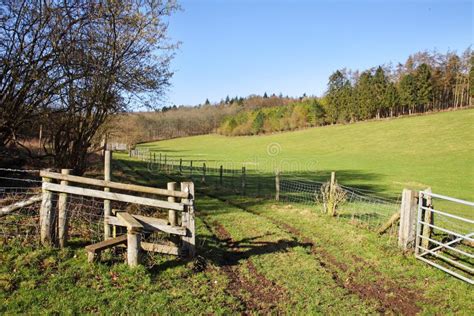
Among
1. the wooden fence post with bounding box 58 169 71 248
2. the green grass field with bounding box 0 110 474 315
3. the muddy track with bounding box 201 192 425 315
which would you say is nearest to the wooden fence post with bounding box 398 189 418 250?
the green grass field with bounding box 0 110 474 315

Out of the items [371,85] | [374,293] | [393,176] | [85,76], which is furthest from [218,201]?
[371,85]

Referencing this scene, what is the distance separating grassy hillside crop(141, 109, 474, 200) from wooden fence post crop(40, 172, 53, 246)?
→ 2210cm

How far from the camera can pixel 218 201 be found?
15.6 m

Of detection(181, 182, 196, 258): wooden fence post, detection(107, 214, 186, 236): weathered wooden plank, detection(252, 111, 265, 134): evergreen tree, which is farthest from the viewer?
detection(252, 111, 265, 134): evergreen tree

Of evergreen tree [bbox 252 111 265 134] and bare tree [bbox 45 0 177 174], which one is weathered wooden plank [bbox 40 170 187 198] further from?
evergreen tree [bbox 252 111 265 134]

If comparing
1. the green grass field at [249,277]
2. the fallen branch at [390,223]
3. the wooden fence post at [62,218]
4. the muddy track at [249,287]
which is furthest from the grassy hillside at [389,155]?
the wooden fence post at [62,218]

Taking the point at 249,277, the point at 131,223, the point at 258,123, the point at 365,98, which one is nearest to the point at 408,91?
the point at 365,98

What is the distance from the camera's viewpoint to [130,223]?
20.5 ft

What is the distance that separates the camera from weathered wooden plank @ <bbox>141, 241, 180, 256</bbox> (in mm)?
6707

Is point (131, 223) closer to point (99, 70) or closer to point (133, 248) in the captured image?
point (133, 248)

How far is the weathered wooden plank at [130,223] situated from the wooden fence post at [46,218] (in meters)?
1.39

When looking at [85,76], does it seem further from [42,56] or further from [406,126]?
[406,126]

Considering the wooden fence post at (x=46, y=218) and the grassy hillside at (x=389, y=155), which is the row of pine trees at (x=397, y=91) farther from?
the wooden fence post at (x=46, y=218)

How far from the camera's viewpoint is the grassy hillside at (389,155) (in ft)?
95.1
